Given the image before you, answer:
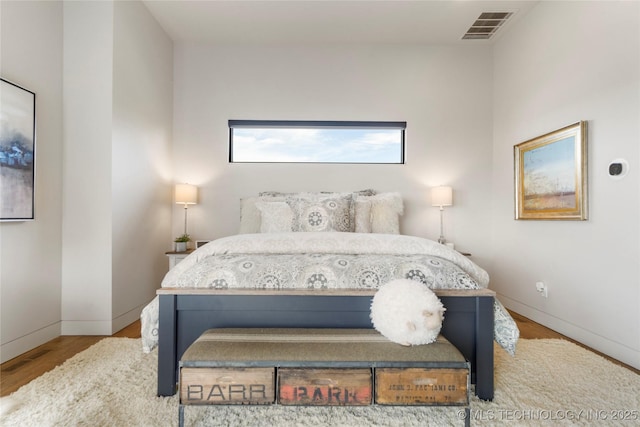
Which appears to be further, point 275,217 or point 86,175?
point 275,217

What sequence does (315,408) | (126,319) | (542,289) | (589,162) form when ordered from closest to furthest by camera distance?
1. (315,408)
2. (589,162)
3. (126,319)
4. (542,289)

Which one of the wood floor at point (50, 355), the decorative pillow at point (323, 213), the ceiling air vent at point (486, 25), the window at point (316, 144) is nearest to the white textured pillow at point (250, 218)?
the decorative pillow at point (323, 213)

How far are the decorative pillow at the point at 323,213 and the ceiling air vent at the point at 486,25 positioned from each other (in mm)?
2199

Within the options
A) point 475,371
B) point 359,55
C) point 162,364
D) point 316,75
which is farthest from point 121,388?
point 359,55

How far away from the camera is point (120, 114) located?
Answer: 2.52 metres

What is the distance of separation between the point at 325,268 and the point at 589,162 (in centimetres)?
219

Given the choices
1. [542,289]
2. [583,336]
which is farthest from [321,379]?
[542,289]

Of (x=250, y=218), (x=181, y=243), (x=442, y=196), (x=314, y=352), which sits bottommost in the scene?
(x=314, y=352)

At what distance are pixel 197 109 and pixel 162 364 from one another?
285cm

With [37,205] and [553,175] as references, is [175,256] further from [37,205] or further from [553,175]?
[553,175]

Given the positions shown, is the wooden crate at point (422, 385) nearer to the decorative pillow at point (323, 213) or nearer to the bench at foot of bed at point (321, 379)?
the bench at foot of bed at point (321, 379)

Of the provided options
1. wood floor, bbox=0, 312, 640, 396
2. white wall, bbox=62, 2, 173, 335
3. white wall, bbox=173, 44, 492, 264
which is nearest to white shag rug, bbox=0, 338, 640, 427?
wood floor, bbox=0, 312, 640, 396

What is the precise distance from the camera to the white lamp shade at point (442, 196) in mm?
3332

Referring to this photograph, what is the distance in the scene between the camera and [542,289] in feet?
8.96
